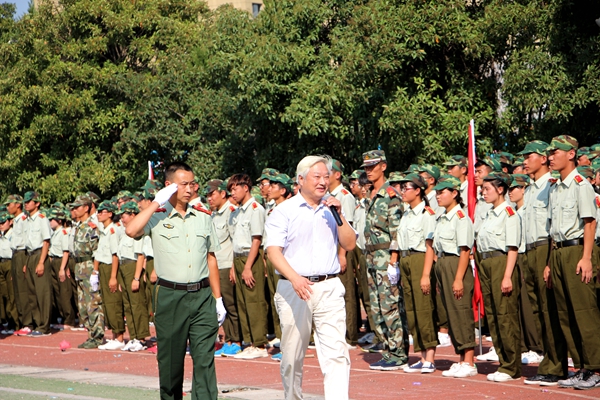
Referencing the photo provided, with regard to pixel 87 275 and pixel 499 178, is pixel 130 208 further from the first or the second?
pixel 499 178

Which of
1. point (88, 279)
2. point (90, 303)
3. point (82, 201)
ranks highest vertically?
point (82, 201)

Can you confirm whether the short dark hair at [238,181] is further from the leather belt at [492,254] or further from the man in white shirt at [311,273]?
the man in white shirt at [311,273]

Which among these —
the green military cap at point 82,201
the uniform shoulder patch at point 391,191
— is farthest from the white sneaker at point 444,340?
the green military cap at point 82,201

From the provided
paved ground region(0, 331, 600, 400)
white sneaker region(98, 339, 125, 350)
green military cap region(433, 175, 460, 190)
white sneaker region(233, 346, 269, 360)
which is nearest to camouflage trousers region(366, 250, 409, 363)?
paved ground region(0, 331, 600, 400)

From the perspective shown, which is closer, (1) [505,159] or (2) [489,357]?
(2) [489,357]

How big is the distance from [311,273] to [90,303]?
29.3 feet

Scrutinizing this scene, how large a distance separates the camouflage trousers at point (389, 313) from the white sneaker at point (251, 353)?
2.37 m

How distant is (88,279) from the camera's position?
1664 cm

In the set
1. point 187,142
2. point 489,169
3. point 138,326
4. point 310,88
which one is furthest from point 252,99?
point 489,169

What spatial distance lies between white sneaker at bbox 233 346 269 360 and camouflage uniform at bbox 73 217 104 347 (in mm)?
3213

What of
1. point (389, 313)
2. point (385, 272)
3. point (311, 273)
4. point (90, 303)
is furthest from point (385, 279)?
point (90, 303)

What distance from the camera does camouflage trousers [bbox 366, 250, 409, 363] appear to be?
11.8 m

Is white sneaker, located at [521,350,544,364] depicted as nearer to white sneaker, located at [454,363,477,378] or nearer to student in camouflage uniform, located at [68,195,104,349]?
white sneaker, located at [454,363,477,378]

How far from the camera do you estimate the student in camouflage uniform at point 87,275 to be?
16047mm
